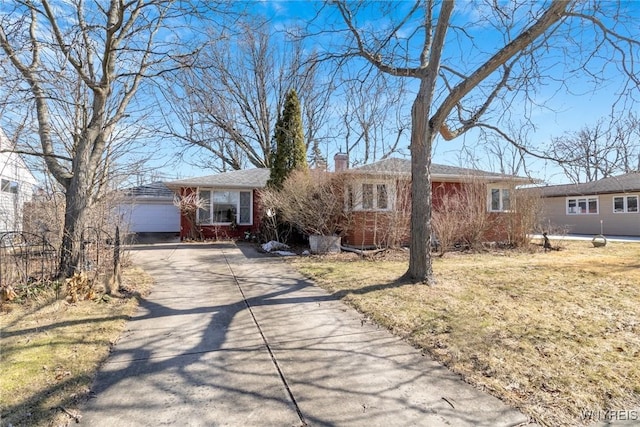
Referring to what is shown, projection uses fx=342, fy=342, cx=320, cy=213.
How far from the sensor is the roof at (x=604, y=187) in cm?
1837

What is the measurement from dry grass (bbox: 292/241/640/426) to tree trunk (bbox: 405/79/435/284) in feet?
1.81

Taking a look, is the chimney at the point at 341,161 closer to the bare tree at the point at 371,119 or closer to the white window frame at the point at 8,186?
the bare tree at the point at 371,119

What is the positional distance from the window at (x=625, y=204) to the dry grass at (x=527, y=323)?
1360 centimetres

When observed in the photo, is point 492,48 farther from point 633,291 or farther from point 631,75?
point 633,291

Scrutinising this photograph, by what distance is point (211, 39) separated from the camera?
691cm

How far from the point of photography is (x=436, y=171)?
1441cm

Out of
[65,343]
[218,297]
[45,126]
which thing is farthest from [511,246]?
[45,126]

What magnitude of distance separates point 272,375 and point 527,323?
3.51 m

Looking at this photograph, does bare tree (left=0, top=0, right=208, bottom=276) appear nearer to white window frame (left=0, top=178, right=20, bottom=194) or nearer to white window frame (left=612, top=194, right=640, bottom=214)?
white window frame (left=0, top=178, right=20, bottom=194)

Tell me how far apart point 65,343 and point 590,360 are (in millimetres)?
5584

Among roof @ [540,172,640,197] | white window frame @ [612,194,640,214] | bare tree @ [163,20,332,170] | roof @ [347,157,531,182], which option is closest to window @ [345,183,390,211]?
roof @ [347,157,531,182]

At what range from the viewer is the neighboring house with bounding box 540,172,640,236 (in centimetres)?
1888

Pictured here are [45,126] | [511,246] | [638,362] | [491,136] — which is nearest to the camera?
[638,362]

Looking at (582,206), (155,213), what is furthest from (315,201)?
(582,206)
